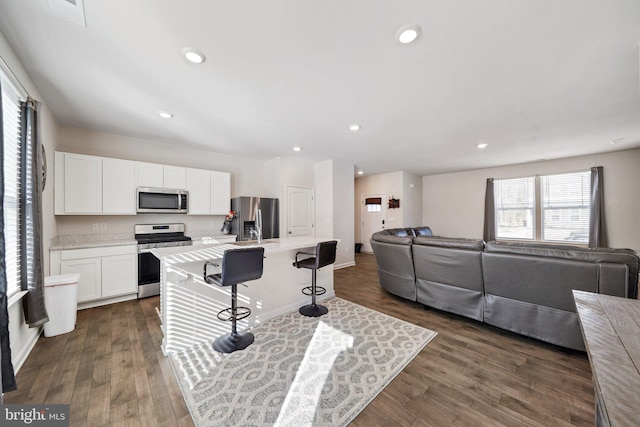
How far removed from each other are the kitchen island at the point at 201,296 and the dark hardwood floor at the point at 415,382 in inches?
12.4

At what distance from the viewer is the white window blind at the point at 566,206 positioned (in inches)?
212

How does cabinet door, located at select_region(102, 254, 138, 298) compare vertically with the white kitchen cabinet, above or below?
below

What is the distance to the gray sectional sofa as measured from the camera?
203cm

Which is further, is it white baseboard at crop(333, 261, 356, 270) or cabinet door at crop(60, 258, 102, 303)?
white baseboard at crop(333, 261, 356, 270)

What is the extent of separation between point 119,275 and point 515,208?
8.81m

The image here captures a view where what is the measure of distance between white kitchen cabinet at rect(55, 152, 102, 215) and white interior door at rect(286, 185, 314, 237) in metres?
3.19

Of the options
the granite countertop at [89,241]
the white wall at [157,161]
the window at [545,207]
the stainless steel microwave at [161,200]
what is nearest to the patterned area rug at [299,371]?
the granite countertop at [89,241]

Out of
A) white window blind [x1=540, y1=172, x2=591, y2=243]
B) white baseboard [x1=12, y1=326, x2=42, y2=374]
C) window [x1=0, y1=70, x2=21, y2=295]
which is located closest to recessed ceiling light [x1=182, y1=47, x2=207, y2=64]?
window [x1=0, y1=70, x2=21, y2=295]

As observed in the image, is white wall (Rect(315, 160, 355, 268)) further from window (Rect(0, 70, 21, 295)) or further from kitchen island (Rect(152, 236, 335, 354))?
window (Rect(0, 70, 21, 295))

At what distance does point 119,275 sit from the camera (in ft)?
11.2

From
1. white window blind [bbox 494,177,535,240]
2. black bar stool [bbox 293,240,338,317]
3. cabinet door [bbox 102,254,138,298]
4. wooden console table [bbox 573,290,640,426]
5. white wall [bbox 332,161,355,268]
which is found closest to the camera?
wooden console table [bbox 573,290,640,426]

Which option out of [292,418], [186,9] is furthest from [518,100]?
[292,418]

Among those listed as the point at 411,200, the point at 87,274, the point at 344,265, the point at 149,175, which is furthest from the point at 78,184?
the point at 411,200

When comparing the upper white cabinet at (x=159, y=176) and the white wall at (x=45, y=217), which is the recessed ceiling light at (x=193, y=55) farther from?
the upper white cabinet at (x=159, y=176)
